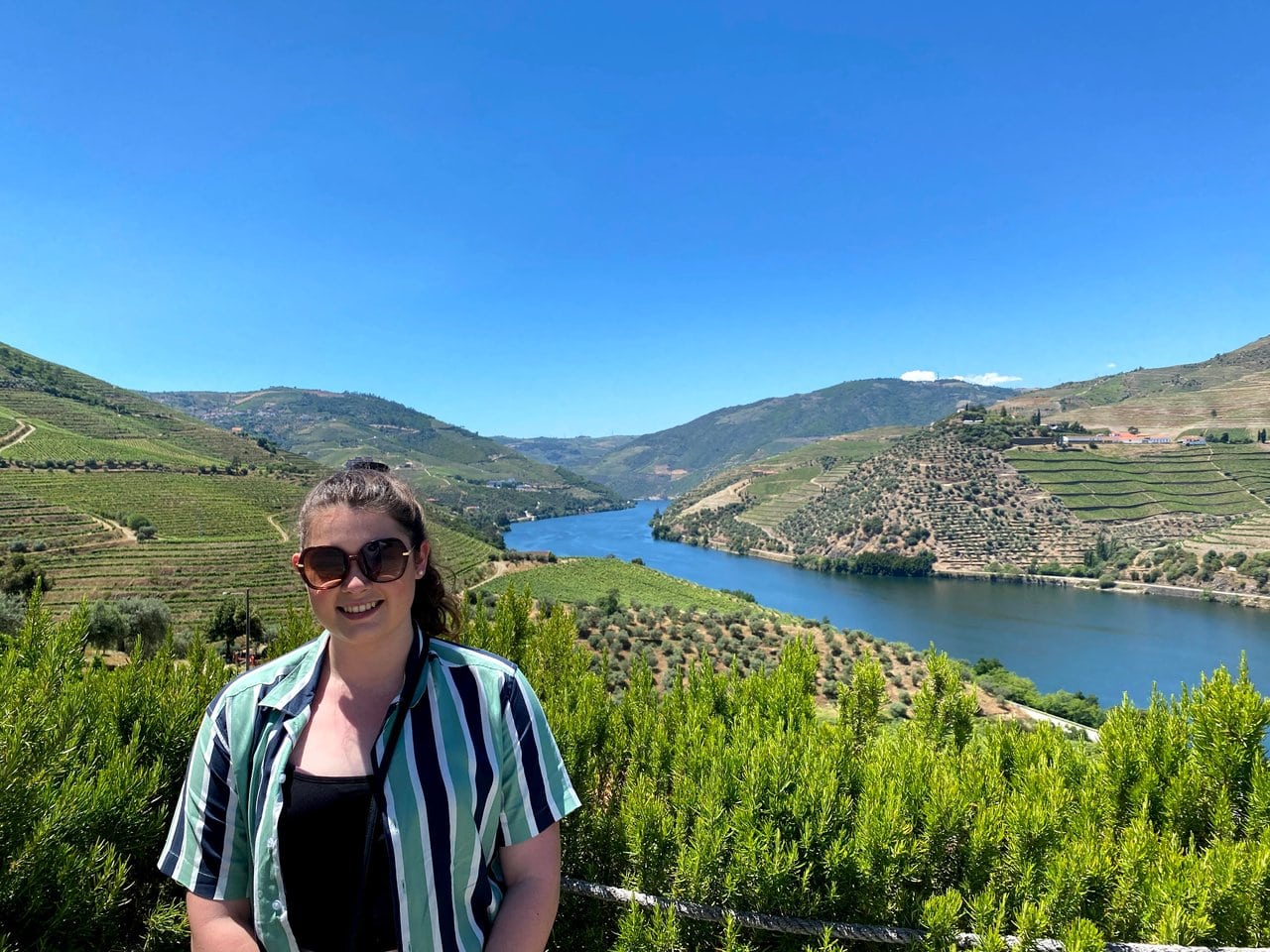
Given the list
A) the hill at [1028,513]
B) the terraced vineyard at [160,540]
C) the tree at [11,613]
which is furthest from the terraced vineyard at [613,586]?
the hill at [1028,513]

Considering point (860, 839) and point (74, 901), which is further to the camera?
point (860, 839)

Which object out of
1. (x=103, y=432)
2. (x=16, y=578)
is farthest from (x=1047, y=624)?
(x=103, y=432)

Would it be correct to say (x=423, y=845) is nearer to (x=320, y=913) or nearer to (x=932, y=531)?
(x=320, y=913)

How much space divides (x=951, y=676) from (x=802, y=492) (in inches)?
4935

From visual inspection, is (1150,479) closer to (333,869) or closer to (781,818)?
(781,818)

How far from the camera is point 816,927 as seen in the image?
2.50 m

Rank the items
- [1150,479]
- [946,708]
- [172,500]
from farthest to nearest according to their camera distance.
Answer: [1150,479]
[172,500]
[946,708]

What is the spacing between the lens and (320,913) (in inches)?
54.2

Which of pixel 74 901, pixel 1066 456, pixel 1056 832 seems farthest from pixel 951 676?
pixel 1066 456

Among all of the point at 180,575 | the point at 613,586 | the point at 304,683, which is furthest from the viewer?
the point at 613,586

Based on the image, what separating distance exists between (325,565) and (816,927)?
7.78 ft

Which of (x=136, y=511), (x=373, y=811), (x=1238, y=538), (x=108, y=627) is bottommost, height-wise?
(x=108, y=627)

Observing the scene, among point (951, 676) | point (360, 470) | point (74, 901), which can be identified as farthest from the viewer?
point (951, 676)

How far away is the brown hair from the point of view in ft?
5.46
